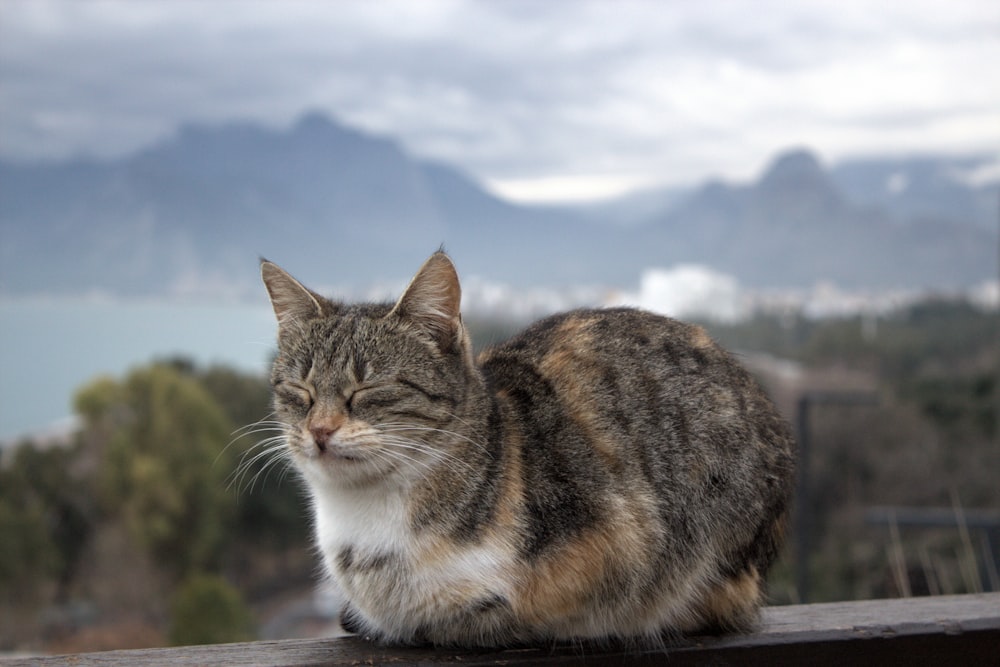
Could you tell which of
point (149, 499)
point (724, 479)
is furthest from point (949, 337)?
point (724, 479)

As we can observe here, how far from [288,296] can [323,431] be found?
1.65ft

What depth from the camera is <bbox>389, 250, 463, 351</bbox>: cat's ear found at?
7.74 ft

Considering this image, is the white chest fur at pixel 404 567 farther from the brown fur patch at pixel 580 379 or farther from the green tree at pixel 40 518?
the green tree at pixel 40 518

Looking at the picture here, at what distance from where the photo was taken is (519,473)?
2338 millimetres

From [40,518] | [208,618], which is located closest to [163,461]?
[40,518]

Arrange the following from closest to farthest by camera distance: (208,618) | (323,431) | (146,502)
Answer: (323,431) → (208,618) → (146,502)

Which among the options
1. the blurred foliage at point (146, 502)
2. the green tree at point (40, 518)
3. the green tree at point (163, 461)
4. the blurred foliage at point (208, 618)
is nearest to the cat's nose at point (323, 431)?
the blurred foliage at point (208, 618)

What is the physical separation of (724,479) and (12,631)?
2777cm

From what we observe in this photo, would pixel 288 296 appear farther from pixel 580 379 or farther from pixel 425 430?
pixel 580 379

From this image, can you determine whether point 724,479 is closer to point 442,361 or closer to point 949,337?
point 442,361

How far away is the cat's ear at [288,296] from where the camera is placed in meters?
2.58

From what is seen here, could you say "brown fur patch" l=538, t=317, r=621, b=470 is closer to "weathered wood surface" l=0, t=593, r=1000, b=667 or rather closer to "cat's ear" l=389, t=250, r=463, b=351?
"cat's ear" l=389, t=250, r=463, b=351

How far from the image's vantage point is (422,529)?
2.25 metres

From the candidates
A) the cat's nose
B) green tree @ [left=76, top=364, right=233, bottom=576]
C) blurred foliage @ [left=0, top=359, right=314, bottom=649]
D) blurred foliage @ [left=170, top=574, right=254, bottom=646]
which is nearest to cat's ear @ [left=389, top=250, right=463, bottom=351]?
the cat's nose
